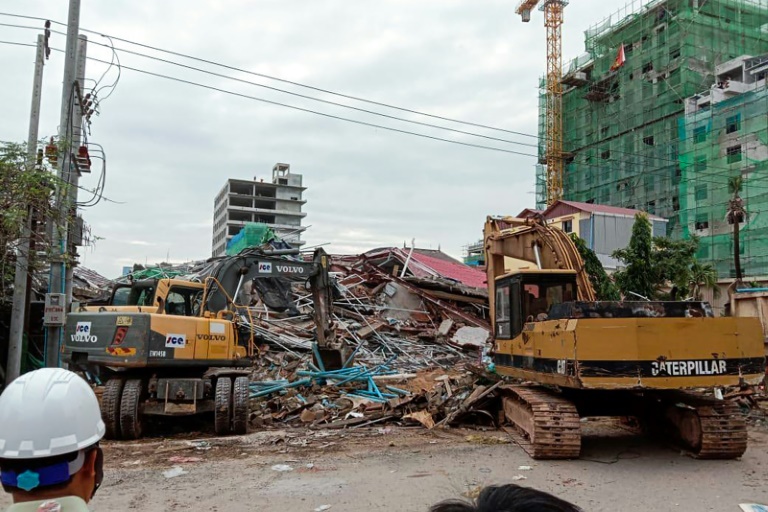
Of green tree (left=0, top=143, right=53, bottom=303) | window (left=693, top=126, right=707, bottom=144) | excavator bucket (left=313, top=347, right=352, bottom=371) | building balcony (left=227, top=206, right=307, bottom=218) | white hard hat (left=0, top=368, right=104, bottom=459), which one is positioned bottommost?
excavator bucket (left=313, top=347, right=352, bottom=371)

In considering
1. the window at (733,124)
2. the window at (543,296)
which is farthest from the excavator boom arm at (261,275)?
the window at (733,124)

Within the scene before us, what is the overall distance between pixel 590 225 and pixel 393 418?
1264 inches

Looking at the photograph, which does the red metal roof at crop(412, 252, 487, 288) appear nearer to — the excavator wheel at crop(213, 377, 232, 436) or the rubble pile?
the rubble pile

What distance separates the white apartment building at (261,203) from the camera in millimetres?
94562

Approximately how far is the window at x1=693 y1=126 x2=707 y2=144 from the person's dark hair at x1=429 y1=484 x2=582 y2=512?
4984 cm

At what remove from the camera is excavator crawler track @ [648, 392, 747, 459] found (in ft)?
24.9

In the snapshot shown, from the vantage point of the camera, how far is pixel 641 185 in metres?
52.6

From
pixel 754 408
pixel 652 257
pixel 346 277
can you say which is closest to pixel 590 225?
pixel 652 257

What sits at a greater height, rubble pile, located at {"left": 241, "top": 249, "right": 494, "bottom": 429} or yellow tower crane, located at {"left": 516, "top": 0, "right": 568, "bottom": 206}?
yellow tower crane, located at {"left": 516, "top": 0, "right": 568, "bottom": 206}

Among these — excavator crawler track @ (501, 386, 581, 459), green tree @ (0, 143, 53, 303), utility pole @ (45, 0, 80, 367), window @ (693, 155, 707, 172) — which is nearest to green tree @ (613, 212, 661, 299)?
excavator crawler track @ (501, 386, 581, 459)

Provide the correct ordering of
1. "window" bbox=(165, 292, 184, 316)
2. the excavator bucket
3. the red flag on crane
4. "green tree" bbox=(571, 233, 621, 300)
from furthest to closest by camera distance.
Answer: the red flag on crane
"green tree" bbox=(571, 233, 621, 300)
the excavator bucket
"window" bbox=(165, 292, 184, 316)

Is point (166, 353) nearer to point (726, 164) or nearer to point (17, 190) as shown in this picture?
point (17, 190)

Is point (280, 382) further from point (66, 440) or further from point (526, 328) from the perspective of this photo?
point (66, 440)

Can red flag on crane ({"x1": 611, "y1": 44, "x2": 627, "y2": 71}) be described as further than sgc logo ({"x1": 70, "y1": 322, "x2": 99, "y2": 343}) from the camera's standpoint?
Yes
